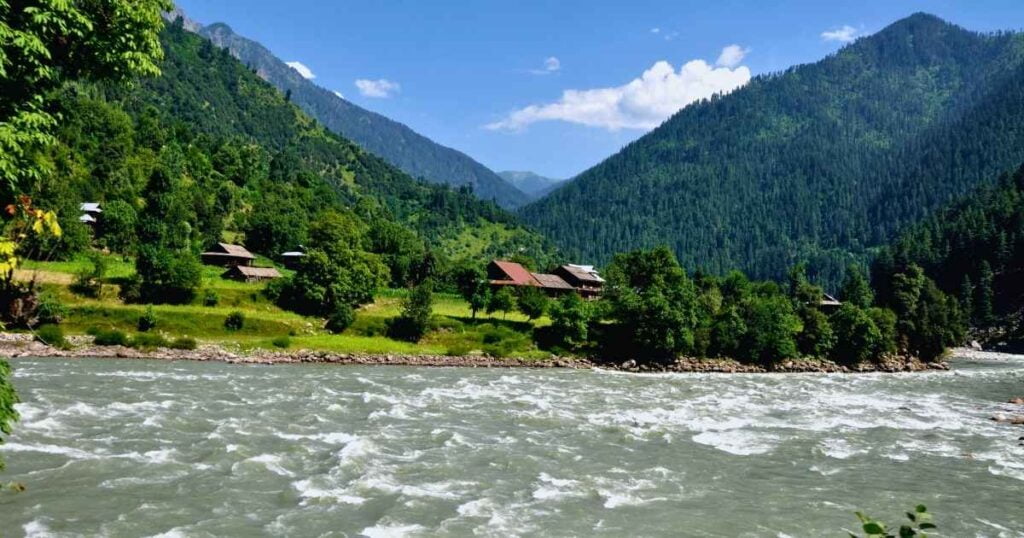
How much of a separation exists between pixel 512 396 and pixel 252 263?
252 feet

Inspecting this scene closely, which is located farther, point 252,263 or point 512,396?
point 252,263

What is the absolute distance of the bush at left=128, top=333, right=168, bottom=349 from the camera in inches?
2287

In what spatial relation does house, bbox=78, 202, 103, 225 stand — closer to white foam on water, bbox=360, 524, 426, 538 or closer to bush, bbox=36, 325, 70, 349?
bush, bbox=36, 325, 70, 349

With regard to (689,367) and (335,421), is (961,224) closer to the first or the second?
(689,367)

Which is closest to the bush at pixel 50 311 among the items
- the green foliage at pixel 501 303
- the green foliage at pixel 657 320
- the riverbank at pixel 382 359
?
the riverbank at pixel 382 359

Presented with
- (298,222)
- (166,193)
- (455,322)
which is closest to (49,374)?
(455,322)

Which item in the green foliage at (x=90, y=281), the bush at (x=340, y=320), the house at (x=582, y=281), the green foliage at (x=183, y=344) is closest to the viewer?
the green foliage at (x=183, y=344)

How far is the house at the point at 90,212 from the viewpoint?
9094 centimetres

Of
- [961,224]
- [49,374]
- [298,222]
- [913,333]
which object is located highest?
[961,224]

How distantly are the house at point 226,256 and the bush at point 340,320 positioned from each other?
1375 inches

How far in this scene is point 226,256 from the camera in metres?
100

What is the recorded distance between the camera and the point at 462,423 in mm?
31547

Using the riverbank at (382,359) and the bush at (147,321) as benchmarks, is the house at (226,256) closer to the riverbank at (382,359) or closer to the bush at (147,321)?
the bush at (147,321)


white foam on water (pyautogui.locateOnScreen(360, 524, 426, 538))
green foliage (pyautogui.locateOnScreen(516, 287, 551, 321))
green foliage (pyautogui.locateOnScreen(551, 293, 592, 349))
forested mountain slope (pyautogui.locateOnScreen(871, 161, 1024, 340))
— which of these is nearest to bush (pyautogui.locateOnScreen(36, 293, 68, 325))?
green foliage (pyautogui.locateOnScreen(516, 287, 551, 321))
